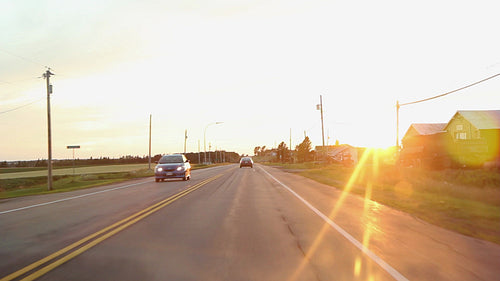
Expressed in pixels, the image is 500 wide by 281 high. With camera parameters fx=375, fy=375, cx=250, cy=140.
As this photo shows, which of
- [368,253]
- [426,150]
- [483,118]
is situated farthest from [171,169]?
[483,118]

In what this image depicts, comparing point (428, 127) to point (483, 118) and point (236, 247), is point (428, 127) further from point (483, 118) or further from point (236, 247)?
point (236, 247)

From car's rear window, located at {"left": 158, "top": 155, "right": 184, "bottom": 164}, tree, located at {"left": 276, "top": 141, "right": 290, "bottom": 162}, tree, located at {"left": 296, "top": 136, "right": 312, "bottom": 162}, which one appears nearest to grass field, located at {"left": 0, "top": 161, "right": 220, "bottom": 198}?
car's rear window, located at {"left": 158, "top": 155, "right": 184, "bottom": 164}

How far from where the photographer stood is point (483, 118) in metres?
51.6

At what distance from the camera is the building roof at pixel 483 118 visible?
49.3 m

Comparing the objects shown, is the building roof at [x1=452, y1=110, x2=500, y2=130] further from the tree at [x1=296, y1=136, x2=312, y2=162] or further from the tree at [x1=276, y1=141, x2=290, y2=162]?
the tree at [x1=276, y1=141, x2=290, y2=162]

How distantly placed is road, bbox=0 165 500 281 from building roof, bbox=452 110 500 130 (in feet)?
154

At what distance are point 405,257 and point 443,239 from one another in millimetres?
1930

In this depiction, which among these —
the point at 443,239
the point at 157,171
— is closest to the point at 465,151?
the point at 157,171

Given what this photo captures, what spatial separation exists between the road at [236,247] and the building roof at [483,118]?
154 ft

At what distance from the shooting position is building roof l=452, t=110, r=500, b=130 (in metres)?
49.3

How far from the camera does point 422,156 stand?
31.6 metres

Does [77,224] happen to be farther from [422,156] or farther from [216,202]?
[422,156]

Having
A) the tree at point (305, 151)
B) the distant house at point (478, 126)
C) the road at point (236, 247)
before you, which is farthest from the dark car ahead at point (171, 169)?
the tree at point (305, 151)

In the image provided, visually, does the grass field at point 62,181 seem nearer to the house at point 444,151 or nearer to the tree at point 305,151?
the house at point 444,151
